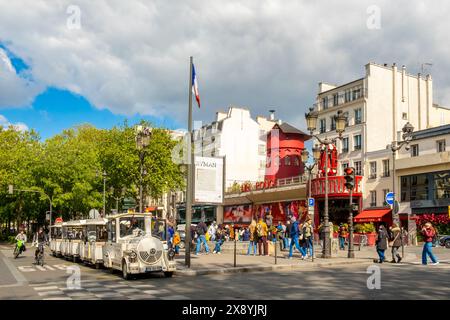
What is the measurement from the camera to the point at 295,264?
1936 cm

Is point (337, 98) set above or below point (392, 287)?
above

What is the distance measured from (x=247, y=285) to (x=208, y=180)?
25.4ft

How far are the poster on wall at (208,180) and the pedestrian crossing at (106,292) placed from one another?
20.6 feet

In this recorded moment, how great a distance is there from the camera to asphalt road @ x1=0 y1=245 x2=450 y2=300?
11.8 meters

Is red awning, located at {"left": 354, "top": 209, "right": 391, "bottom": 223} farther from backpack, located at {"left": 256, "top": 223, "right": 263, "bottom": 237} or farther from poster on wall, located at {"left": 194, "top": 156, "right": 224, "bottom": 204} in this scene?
poster on wall, located at {"left": 194, "top": 156, "right": 224, "bottom": 204}

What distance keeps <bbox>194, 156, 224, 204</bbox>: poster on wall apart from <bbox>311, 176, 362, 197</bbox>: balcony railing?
1052 inches

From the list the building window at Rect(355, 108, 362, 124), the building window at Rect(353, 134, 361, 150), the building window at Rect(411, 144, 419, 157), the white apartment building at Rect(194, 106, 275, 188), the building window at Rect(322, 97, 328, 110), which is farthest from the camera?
the white apartment building at Rect(194, 106, 275, 188)

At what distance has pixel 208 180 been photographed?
68.9 ft

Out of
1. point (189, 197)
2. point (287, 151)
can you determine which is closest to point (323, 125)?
point (287, 151)

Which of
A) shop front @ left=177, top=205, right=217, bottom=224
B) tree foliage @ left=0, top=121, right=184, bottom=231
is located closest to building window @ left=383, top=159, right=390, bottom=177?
tree foliage @ left=0, top=121, right=184, bottom=231

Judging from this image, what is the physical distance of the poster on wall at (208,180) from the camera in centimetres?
2066
